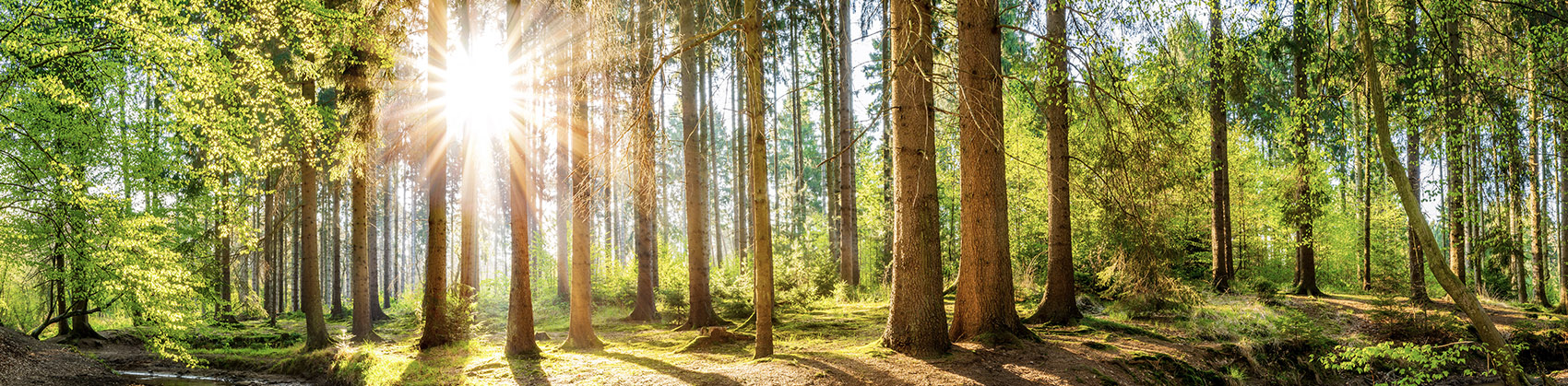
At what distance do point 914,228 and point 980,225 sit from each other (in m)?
1.05

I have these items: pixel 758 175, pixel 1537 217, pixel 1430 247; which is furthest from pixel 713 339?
pixel 1537 217

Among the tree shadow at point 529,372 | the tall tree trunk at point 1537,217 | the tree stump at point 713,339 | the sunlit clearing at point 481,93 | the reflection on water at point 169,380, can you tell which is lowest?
the reflection on water at point 169,380

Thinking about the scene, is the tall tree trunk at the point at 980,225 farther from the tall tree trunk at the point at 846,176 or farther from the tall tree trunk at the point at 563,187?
the tall tree trunk at the point at 846,176

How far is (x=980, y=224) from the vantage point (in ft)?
27.2

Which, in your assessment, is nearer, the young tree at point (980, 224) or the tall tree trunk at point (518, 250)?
the young tree at point (980, 224)

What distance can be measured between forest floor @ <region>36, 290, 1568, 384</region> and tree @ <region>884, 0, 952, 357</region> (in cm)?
30

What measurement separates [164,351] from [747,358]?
23.0 ft

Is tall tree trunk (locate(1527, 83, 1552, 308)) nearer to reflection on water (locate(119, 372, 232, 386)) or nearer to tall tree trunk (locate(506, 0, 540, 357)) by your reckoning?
tall tree trunk (locate(506, 0, 540, 357))

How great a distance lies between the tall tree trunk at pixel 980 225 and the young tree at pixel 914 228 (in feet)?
1.99

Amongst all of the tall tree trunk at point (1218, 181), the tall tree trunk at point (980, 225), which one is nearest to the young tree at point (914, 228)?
the tall tree trunk at point (980, 225)

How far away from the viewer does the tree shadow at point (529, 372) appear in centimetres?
806

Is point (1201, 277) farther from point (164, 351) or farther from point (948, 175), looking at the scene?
point (164, 351)

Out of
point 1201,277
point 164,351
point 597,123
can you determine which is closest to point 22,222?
point 164,351

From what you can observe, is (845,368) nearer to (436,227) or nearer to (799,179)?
(799,179)
